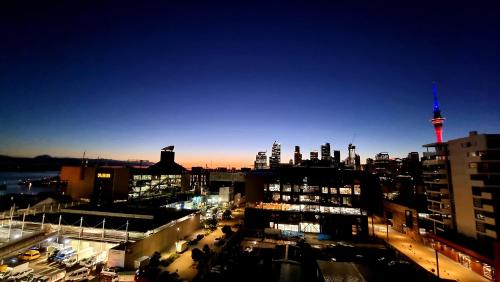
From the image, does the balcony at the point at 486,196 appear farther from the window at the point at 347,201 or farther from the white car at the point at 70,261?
the white car at the point at 70,261

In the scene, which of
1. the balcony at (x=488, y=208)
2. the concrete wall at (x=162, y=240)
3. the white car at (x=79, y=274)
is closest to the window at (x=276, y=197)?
the concrete wall at (x=162, y=240)

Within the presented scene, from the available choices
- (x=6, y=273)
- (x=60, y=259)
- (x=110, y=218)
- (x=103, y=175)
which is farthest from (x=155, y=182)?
(x=6, y=273)

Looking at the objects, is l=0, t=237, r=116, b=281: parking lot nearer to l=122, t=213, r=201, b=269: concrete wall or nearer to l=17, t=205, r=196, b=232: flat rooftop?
l=17, t=205, r=196, b=232: flat rooftop

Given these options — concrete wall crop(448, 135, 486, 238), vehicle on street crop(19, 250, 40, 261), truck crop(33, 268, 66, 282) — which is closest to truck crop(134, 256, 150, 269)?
truck crop(33, 268, 66, 282)

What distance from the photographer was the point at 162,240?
37.1 m

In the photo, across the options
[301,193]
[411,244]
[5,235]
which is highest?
[301,193]

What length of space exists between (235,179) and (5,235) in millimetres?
124703

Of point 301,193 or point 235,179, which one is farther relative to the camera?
point 235,179

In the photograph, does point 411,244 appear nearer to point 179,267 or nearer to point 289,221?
point 289,221

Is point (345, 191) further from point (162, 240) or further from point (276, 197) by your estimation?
point (162, 240)

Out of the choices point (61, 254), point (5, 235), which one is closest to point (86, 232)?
point (61, 254)

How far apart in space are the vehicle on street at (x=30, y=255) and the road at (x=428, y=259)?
52.5m

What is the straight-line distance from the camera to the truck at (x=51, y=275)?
26.5 metres

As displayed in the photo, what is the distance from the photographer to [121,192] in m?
82.8
